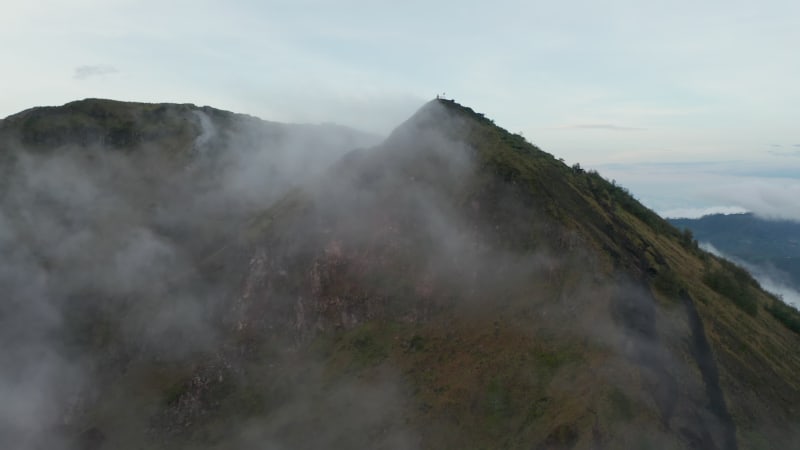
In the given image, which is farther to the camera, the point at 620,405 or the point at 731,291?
the point at 731,291

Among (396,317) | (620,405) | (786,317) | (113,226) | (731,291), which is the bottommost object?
(620,405)

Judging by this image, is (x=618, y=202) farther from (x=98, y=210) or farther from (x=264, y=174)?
(x=98, y=210)

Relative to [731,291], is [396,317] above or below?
below

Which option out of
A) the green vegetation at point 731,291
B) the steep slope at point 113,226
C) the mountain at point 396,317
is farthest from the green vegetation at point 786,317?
the steep slope at point 113,226

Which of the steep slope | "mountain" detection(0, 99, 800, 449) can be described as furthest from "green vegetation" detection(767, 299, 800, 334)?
the steep slope

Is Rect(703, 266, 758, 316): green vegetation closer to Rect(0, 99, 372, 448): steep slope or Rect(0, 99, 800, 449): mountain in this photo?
Rect(0, 99, 800, 449): mountain

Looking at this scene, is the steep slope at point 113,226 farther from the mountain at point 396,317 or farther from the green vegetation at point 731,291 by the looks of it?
the green vegetation at point 731,291

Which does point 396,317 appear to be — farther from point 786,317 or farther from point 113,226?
point 113,226

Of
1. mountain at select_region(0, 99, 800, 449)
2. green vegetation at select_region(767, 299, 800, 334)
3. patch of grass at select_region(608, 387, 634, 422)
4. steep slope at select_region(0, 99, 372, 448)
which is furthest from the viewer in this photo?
green vegetation at select_region(767, 299, 800, 334)

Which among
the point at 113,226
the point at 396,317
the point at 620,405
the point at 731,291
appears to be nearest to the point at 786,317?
the point at 731,291
